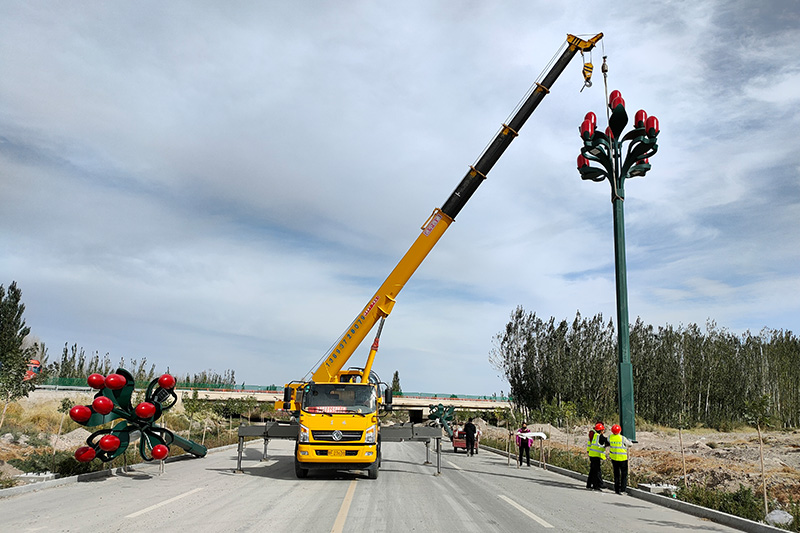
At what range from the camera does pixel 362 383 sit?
16312 mm

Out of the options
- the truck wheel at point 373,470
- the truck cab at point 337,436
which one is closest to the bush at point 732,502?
the truck wheel at point 373,470

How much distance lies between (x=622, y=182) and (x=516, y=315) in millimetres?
34564

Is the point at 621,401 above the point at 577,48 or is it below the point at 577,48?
below

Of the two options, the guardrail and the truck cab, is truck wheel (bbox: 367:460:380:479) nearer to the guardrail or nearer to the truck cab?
the truck cab

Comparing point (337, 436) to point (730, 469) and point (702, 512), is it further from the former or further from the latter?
point (730, 469)

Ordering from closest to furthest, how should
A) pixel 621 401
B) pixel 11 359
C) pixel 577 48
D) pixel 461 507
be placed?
pixel 461 507
pixel 577 48
pixel 621 401
pixel 11 359

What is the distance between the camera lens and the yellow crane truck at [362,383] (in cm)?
1398

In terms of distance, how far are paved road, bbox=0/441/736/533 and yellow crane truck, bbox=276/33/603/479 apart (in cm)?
78

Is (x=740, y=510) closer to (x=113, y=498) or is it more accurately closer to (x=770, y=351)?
(x=113, y=498)

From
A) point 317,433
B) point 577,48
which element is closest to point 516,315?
point 577,48

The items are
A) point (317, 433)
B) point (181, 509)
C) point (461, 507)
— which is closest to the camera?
point (181, 509)

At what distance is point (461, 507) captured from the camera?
10.8m

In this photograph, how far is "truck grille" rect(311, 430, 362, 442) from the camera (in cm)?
Answer: 1395

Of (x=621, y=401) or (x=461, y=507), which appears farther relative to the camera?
(x=621, y=401)
